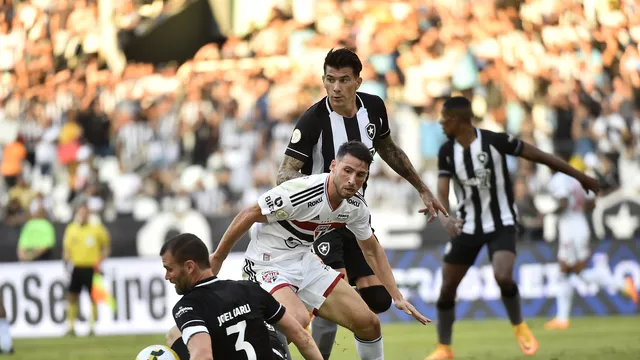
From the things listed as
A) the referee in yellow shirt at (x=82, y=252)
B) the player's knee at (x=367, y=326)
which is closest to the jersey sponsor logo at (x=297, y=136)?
the player's knee at (x=367, y=326)

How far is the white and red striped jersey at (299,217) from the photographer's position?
761 cm

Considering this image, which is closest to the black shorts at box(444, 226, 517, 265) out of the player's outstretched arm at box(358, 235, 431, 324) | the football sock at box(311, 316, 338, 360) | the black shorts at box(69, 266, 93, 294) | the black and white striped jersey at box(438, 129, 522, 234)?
the black and white striped jersey at box(438, 129, 522, 234)

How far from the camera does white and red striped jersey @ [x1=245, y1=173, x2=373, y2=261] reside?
761 cm

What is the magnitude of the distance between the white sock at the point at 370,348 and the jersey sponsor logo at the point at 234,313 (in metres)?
2.00

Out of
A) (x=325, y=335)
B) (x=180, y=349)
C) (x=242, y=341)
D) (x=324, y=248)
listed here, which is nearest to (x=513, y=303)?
(x=325, y=335)

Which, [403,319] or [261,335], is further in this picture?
[403,319]

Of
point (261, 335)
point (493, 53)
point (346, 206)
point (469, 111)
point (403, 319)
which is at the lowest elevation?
point (403, 319)

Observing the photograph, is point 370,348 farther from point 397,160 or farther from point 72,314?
point 72,314

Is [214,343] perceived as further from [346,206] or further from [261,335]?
[346,206]

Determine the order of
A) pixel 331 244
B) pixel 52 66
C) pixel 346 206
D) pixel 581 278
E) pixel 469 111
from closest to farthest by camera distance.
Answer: pixel 346 206, pixel 331 244, pixel 469 111, pixel 581 278, pixel 52 66

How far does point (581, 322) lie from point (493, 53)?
23.7ft

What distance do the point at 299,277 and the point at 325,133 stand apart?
1120 mm

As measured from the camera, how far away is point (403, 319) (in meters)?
19.4

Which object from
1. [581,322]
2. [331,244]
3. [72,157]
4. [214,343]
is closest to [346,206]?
[331,244]
